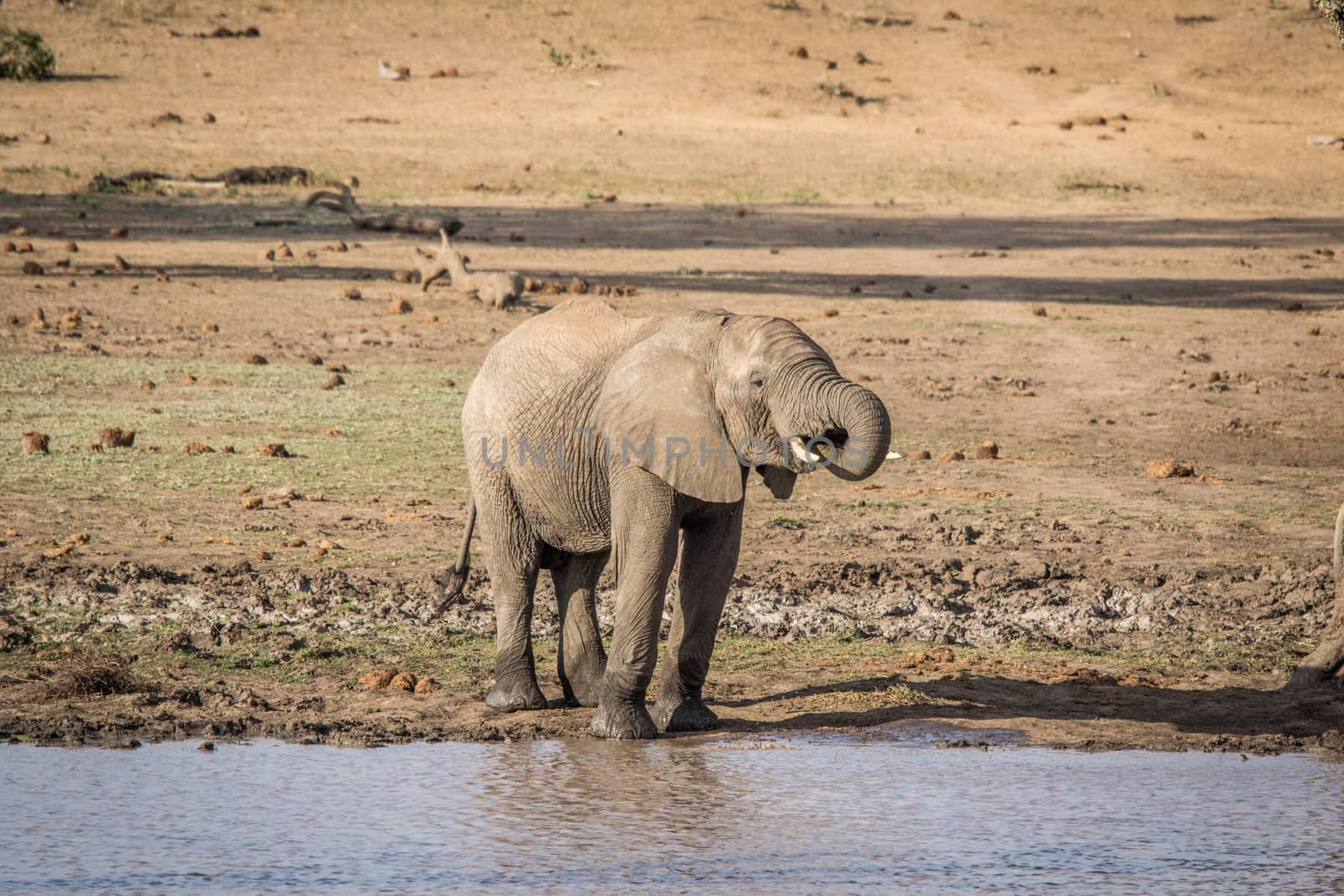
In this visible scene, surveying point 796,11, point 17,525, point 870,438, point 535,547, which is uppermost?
point 796,11

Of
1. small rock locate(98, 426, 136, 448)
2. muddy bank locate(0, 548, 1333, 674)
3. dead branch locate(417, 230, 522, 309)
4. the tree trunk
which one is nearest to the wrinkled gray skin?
muddy bank locate(0, 548, 1333, 674)

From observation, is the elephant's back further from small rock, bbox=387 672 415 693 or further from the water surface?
the water surface

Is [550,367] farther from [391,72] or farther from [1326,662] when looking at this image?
[391,72]

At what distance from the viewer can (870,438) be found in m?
5.60

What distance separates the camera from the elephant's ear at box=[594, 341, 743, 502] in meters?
6.05

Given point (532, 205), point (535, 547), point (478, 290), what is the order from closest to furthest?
point (535, 547), point (478, 290), point (532, 205)

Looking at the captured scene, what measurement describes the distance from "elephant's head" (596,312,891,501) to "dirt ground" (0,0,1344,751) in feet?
3.81

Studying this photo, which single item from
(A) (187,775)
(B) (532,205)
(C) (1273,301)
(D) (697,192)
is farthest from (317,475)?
(D) (697,192)

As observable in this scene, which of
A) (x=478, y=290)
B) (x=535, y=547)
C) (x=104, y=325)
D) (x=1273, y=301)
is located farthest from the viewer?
(x=1273, y=301)

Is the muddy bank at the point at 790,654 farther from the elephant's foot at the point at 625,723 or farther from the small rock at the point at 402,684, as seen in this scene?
the elephant's foot at the point at 625,723

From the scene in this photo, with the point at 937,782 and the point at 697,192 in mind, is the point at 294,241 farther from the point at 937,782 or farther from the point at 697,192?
the point at 937,782

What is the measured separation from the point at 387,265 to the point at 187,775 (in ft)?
46.6

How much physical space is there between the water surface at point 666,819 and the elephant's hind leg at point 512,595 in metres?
0.47

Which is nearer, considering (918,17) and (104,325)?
(104,325)
